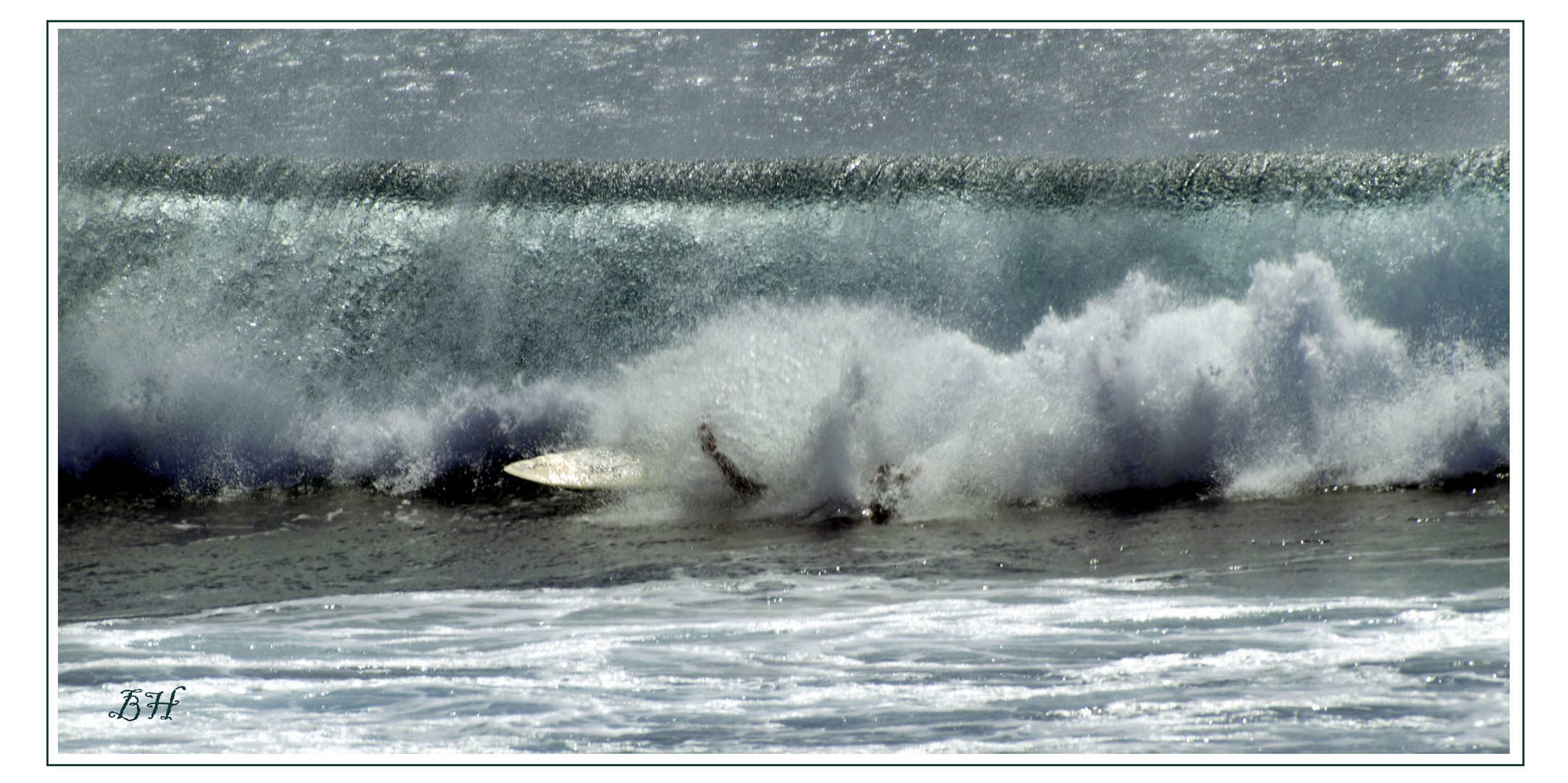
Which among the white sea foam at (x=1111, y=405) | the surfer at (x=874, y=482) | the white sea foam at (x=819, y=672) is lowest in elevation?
the white sea foam at (x=819, y=672)

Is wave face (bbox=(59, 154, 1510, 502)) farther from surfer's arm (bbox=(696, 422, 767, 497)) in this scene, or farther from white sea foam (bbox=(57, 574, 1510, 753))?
white sea foam (bbox=(57, 574, 1510, 753))

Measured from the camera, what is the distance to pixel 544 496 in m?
5.97

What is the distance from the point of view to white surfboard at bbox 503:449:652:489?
5883 millimetres

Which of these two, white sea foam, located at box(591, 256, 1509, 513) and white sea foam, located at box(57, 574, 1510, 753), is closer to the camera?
white sea foam, located at box(57, 574, 1510, 753)

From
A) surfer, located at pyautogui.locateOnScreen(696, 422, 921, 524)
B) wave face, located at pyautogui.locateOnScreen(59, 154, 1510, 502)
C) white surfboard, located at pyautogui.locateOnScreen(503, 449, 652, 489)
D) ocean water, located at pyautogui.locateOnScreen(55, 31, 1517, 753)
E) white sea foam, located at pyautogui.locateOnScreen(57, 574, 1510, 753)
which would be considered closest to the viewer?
white sea foam, located at pyautogui.locateOnScreen(57, 574, 1510, 753)

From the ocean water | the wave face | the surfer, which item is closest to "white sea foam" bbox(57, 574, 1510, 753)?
the ocean water

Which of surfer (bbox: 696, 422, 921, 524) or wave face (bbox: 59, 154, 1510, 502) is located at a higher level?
wave face (bbox: 59, 154, 1510, 502)

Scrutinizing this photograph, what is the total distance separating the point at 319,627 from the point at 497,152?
4247 millimetres

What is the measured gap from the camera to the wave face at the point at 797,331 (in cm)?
552

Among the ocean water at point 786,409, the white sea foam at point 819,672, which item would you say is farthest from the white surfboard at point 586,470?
the white sea foam at point 819,672

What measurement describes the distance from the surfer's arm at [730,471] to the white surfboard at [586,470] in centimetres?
32

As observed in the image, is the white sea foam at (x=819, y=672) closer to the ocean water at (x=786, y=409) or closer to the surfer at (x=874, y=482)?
the ocean water at (x=786, y=409)

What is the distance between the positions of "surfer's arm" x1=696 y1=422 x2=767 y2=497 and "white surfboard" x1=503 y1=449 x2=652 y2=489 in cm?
32

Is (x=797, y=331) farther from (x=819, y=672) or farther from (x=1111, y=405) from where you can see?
(x=819, y=672)
